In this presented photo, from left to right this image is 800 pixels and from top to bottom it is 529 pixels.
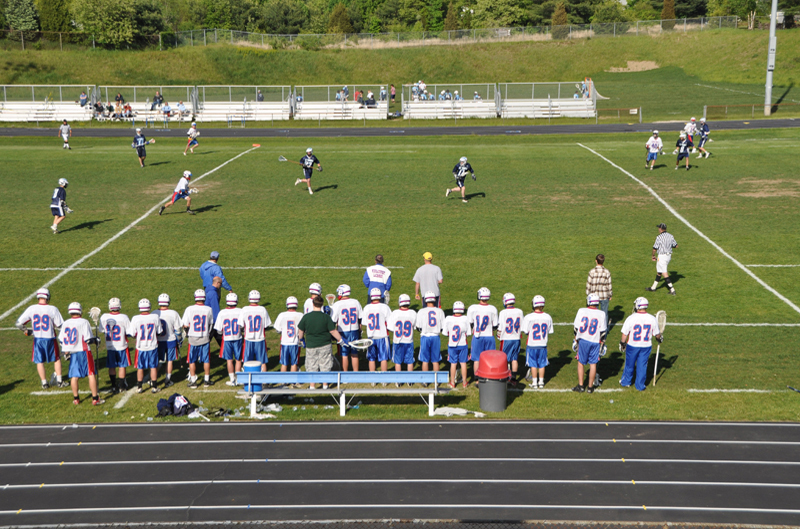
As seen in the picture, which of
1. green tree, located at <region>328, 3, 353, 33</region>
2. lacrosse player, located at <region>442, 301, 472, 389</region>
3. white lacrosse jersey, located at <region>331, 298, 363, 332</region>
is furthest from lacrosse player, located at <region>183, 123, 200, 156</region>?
green tree, located at <region>328, 3, 353, 33</region>

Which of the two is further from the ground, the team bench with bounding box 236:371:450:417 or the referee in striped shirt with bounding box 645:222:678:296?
the referee in striped shirt with bounding box 645:222:678:296

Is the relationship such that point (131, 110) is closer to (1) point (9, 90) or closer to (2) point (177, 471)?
(1) point (9, 90)

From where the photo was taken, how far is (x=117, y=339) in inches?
525

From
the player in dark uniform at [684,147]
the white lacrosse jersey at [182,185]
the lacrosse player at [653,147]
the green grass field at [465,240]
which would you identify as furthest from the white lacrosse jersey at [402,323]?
the player in dark uniform at [684,147]

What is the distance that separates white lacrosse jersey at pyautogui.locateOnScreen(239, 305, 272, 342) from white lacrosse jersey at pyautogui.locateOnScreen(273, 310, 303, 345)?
1.06 ft

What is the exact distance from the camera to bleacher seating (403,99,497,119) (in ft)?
176

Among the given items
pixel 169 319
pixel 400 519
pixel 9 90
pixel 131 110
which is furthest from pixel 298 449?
pixel 9 90

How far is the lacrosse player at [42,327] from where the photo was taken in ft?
44.3

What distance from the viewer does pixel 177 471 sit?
10.5 m

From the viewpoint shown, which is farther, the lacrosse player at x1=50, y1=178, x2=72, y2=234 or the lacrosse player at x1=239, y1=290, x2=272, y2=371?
the lacrosse player at x1=50, y1=178, x2=72, y2=234

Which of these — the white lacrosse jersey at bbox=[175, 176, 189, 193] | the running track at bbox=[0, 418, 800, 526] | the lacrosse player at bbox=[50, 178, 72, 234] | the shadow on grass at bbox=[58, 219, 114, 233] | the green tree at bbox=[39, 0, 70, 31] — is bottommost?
the running track at bbox=[0, 418, 800, 526]

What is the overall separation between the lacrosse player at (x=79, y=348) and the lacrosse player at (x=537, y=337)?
8.48m

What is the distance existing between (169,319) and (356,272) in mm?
8124

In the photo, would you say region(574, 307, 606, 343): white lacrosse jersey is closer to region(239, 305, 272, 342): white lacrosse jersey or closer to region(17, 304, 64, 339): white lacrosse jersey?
region(239, 305, 272, 342): white lacrosse jersey
